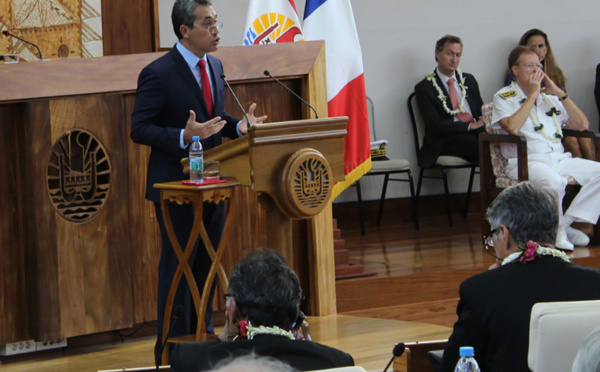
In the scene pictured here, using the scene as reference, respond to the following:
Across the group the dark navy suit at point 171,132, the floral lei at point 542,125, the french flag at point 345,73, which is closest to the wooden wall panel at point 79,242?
the dark navy suit at point 171,132

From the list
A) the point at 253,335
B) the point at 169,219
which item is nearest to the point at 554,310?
the point at 253,335

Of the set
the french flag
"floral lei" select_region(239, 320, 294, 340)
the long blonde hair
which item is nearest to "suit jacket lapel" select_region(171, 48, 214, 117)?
the french flag

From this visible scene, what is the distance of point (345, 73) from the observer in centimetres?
551

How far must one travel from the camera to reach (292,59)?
16.4 ft

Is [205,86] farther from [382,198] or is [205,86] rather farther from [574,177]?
[382,198]

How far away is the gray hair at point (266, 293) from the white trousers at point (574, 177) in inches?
167

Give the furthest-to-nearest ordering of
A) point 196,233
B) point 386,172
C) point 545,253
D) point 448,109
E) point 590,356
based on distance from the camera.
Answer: point 448,109 → point 386,172 → point 196,233 → point 545,253 → point 590,356

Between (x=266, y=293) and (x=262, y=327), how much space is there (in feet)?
0.30

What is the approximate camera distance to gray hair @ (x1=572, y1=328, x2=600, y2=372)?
4.84 feet

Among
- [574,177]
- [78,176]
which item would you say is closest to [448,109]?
[574,177]

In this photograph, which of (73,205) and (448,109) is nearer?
(73,205)

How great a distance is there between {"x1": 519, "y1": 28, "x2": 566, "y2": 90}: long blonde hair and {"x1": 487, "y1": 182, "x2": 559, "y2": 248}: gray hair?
16.9 feet

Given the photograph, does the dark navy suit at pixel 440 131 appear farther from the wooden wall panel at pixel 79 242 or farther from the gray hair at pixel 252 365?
the gray hair at pixel 252 365

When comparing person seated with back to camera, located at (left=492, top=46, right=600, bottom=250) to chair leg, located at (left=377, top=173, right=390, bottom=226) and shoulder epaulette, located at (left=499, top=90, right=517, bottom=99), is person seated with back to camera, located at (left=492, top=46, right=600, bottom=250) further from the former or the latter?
chair leg, located at (left=377, top=173, right=390, bottom=226)
